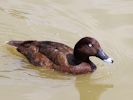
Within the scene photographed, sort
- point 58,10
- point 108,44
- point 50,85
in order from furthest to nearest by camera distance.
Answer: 1. point 58,10
2. point 108,44
3. point 50,85

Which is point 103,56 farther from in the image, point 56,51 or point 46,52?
point 46,52

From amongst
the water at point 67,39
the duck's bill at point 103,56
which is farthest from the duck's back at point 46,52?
the duck's bill at point 103,56

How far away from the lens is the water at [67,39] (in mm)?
7414

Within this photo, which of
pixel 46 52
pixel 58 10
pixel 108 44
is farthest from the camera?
pixel 58 10

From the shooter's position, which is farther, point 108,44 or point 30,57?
point 108,44

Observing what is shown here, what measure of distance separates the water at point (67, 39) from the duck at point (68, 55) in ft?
0.34

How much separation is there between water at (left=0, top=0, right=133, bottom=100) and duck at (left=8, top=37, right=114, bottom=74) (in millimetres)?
104

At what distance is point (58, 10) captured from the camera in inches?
389

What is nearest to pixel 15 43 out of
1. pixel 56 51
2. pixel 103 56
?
pixel 56 51

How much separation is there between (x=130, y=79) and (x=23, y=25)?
2.43 m

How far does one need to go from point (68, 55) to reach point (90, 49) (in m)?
0.39

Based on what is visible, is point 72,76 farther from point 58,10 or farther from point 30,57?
point 58,10

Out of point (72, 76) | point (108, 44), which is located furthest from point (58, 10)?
point (72, 76)

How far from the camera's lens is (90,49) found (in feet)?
25.8
